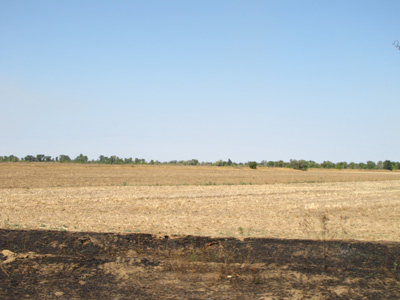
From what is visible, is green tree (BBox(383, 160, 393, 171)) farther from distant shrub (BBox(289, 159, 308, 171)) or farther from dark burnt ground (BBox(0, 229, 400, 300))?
dark burnt ground (BBox(0, 229, 400, 300))

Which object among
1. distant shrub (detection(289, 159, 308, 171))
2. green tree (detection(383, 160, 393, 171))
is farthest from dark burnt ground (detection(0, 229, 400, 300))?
green tree (detection(383, 160, 393, 171))

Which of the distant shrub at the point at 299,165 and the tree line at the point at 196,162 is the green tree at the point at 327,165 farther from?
the distant shrub at the point at 299,165

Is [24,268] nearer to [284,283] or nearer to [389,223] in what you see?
[284,283]

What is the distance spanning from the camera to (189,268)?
746cm

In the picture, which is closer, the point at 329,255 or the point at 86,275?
the point at 86,275

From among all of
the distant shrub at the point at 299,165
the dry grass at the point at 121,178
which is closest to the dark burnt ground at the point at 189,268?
the dry grass at the point at 121,178

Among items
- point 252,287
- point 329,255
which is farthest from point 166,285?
point 329,255

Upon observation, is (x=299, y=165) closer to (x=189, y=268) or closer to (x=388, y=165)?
(x=388, y=165)

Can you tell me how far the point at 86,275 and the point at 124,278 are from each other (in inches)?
30.7

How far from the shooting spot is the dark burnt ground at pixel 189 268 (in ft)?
20.7

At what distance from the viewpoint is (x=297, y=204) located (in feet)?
74.8

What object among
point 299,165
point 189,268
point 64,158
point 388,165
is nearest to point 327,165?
point 388,165

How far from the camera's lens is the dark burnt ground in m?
6.30

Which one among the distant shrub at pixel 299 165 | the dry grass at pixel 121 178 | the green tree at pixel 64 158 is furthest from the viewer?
the green tree at pixel 64 158
